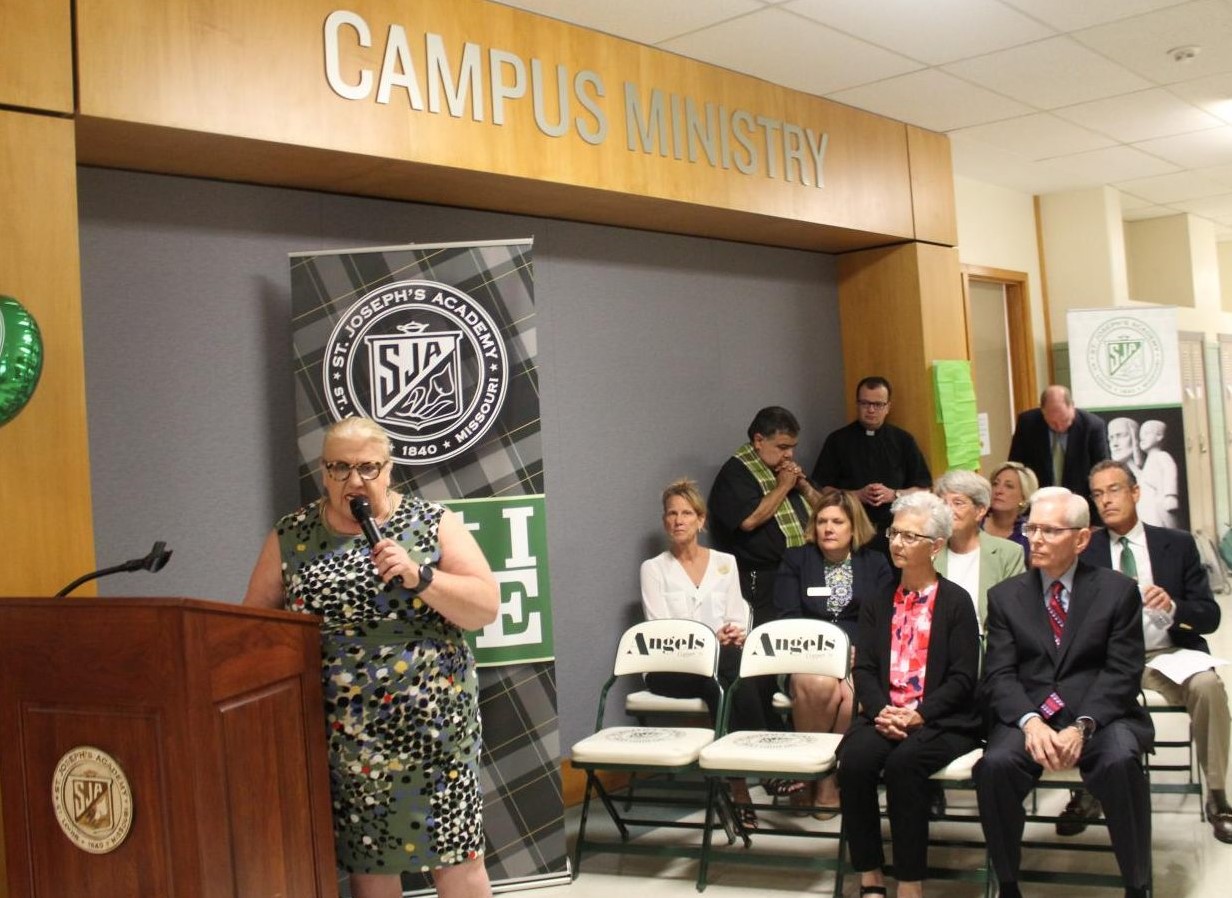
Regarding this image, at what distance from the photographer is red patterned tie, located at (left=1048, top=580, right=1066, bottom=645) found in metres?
3.95

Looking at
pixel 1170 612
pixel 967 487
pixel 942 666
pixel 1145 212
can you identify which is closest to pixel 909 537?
pixel 942 666

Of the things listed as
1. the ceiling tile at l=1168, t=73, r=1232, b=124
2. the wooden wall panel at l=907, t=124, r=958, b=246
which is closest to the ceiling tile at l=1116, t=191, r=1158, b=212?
the ceiling tile at l=1168, t=73, r=1232, b=124

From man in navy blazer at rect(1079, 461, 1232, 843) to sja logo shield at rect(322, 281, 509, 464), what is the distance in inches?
90.5

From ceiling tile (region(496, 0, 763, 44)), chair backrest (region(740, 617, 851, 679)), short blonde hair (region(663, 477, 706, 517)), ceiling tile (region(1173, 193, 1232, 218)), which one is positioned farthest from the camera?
ceiling tile (region(1173, 193, 1232, 218))

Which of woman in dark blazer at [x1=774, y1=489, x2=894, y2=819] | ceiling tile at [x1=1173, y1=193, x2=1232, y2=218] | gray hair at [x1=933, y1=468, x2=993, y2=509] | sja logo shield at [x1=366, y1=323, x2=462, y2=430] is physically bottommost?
woman in dark blazer at [x1=774, y1=489, x2=894, y2=819]

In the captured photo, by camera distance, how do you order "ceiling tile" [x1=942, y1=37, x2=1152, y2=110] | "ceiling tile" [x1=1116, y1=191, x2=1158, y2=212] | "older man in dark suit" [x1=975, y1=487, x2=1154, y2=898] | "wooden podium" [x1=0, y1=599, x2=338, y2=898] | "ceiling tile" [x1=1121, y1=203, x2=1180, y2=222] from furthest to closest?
"ceiling tile" [x1=1121, y1=203, x2=1180, y2=222]
"ceiling tile" [x1=1116, y1=191, x2=1158, y2=212]
"ceiling tile" [x1=942, y1=37, x2=1152, y2=110]
"older man in dark suit" [x1=975, y1=487, x2=1154, y2=898]
"wooden podium" [x1=0, y1=599, x2=338, y2=898]

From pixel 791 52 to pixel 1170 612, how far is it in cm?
285

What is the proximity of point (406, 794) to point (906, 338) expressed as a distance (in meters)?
4.61

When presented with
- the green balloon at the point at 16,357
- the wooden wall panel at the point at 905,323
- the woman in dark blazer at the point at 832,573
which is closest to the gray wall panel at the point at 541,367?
the wooden wall panel at the point at 905,323

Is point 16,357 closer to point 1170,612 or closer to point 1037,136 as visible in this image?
point 1170,612

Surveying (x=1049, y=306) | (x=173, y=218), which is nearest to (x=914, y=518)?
(x=173, y=218)

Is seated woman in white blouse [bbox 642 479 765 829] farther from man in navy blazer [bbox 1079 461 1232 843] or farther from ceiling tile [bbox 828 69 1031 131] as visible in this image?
ceiling tile [bbox 828 69 1031 131]

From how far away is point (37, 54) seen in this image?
341cm

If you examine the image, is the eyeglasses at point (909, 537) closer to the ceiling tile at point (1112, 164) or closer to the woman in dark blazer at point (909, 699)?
the woman in dark blazer at point (909, 699)
